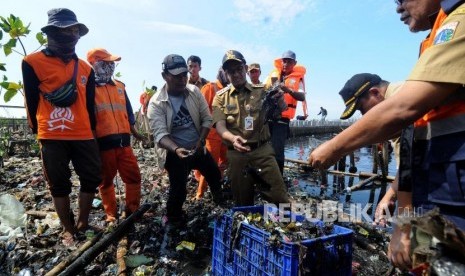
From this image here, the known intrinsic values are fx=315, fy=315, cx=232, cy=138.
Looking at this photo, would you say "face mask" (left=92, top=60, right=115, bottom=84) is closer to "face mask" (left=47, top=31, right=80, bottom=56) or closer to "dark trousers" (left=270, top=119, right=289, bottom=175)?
"face mask" (left=47, top=31, right=80, bottom=56)

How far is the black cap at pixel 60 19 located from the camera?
3.56 metres

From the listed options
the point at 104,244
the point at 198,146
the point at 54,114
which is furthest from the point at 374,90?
the point at 54,114

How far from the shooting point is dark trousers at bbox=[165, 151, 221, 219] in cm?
427

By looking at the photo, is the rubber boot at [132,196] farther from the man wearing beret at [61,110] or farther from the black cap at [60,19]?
the black cap at [60,19]

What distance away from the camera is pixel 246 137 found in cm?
385

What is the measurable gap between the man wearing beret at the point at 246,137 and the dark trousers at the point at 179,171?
0.67 meters

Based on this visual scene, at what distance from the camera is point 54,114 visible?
3.66 metres

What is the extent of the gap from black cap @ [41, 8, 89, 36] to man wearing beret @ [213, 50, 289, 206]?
184cm

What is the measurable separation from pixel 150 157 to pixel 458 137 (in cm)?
1064

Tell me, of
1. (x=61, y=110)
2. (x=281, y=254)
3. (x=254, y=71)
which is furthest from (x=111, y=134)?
(x=281, y=254)

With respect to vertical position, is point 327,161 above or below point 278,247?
above

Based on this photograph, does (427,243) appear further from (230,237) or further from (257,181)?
(257,181)

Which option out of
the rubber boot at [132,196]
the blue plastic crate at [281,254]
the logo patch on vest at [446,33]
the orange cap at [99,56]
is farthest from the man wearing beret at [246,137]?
the logo patch on vest at [446,33]

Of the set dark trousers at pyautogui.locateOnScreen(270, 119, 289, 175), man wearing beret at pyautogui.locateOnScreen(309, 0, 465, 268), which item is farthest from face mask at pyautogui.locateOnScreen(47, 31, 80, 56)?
man wearing beret at pyautogui.locateOnScreen(309, 0, 465, 268)
